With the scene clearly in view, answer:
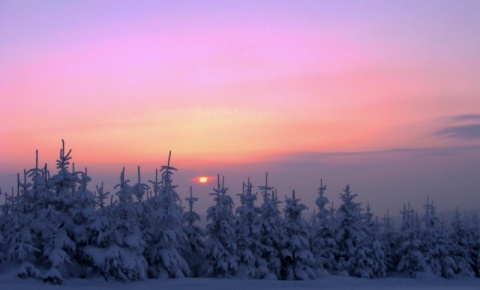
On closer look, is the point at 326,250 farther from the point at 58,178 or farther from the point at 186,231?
the point at 58,178

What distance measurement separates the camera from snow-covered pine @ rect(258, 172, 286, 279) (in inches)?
1540

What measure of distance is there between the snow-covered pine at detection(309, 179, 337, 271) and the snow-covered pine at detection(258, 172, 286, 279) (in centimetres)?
634

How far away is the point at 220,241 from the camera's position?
123 feet

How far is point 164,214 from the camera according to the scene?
33.3m

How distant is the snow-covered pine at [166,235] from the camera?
1297 inches

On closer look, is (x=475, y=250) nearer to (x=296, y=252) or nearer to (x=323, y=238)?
(x=323, y=238)

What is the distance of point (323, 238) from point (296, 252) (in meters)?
7.92

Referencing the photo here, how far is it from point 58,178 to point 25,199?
242cm

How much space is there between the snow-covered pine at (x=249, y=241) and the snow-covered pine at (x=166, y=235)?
5.06 metres

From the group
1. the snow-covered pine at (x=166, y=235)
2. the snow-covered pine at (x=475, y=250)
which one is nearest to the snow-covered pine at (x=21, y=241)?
the snow-covered pine at (x=166, y=235)

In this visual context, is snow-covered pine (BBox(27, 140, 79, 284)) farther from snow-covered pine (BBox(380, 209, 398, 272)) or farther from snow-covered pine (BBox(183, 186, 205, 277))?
snow-covered pine (BBox(380, 209, 398, 272))

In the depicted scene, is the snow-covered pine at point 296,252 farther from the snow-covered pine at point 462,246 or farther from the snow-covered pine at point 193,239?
the snow-covered pine at point 462,246

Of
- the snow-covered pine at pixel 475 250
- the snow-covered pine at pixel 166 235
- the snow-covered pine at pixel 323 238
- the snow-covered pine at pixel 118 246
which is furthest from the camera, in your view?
the snow-covered pine at pixel 475 250

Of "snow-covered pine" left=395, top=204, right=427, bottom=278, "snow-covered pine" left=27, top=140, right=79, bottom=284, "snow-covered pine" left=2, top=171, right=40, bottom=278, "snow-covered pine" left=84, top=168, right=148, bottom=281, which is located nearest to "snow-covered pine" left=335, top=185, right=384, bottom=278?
"snow-covered pine" left=395, top=204, right=427, bottom=278
